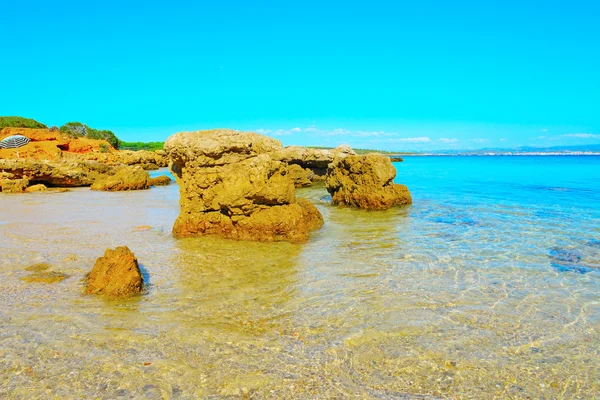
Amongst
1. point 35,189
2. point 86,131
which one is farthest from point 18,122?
point 35,189

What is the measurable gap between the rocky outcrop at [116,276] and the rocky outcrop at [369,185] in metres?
10.1

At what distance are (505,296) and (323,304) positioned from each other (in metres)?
2.66

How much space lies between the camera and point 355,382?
3.52 metres

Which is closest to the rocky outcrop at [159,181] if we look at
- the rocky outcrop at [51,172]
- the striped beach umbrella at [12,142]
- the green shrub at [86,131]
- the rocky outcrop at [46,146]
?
the rocky outcrop at [51,172]

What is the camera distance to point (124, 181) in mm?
20578

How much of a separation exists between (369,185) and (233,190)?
23.0 feet

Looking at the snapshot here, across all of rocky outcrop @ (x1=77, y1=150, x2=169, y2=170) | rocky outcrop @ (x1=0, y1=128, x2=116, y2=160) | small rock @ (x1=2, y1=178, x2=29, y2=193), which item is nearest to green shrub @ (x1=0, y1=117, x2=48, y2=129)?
rocky outcrop @ (x1=0, y1=128, x2=116, y2=160)

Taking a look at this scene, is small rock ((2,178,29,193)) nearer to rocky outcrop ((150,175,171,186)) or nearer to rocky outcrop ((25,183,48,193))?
rocky outcrop ((25,183,48,193))

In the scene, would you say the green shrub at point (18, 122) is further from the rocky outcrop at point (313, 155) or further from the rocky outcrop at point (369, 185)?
the rocky outcrop at point (369, 185)

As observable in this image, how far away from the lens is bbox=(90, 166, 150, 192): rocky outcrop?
66.7 ft

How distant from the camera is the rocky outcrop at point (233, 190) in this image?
9.22 meters

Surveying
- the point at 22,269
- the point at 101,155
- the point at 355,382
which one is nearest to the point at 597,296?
the point at 355,382

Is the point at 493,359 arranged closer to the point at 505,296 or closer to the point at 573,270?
the point at 505,296

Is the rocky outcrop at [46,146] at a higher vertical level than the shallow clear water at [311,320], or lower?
higher
